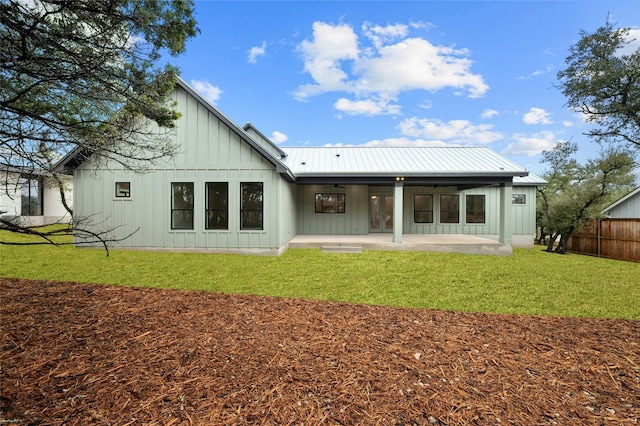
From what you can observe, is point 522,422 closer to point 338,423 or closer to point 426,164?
point 338,423

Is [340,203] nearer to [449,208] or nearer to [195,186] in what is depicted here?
[449,208]

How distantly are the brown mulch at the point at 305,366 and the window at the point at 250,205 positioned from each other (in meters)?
5.88

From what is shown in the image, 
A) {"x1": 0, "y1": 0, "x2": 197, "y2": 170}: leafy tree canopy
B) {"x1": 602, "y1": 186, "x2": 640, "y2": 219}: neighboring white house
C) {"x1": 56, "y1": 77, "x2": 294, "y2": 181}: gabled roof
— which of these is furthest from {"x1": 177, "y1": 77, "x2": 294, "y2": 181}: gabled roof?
{"x1": 602, "y1": 186, "x2": 640, "y2": 219}: neighboring white house

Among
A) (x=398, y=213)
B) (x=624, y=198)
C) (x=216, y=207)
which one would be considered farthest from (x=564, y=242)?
(x=216, y=207)

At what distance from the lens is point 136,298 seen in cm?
493

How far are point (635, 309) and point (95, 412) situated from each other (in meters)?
7.70

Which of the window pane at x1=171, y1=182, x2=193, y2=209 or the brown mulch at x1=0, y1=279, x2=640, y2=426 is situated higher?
the window pane at x1=171, y1=182, x2=193, y2=209

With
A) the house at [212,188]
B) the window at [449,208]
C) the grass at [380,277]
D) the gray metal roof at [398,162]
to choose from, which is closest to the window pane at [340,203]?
the gray metal roof at [398,162]

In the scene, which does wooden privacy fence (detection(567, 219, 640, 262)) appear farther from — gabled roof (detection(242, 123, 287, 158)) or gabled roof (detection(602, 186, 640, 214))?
gabled roof (detection(242, 123, 287, 158))

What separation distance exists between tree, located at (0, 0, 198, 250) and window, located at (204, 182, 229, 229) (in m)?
6.02

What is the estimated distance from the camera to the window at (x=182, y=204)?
10.4 metres

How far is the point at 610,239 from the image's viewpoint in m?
12.4

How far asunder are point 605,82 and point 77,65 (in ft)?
35.4

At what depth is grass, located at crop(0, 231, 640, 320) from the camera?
5.38 meters
